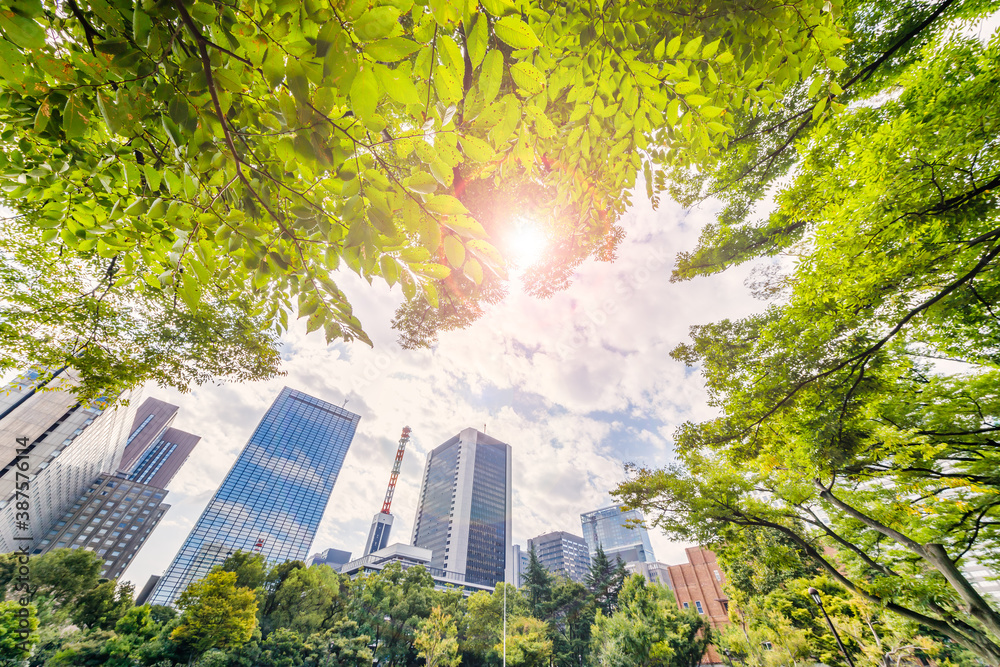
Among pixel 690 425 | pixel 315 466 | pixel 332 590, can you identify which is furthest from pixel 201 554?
pixel 690 425

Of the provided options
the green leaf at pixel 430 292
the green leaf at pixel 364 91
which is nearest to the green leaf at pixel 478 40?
the green leaf at pixel 364 91

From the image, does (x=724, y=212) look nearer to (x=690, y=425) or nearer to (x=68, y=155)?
(x=690, y=425)

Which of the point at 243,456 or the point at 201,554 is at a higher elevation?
the point at 243,456

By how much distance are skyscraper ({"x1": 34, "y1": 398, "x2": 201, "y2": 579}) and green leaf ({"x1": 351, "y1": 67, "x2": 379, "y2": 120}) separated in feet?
326

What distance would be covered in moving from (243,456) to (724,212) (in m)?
130

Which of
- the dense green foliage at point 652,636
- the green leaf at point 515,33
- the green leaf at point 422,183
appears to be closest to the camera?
the green leaf at point 515,33

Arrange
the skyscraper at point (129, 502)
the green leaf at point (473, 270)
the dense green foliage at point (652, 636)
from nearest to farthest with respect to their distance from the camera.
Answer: the green leaf at point (473, 270)
the dense green foliage at point (652, 636)
the skyscraper at point (129, 502)

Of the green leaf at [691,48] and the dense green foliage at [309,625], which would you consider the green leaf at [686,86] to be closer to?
the green leaf at [691,48]

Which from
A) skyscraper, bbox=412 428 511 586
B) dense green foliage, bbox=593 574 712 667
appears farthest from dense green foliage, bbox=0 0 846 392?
skyscraper, bbox=412 428 511 586

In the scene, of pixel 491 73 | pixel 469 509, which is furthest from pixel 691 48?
pixel 469 509

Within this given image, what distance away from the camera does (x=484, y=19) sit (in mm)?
965

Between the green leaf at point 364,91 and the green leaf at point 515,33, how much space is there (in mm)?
409

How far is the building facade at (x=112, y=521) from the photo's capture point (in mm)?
64750

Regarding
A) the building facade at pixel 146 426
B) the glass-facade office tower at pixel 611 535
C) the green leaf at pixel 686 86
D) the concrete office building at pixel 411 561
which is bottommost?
the green leaf at pixel 686 86
